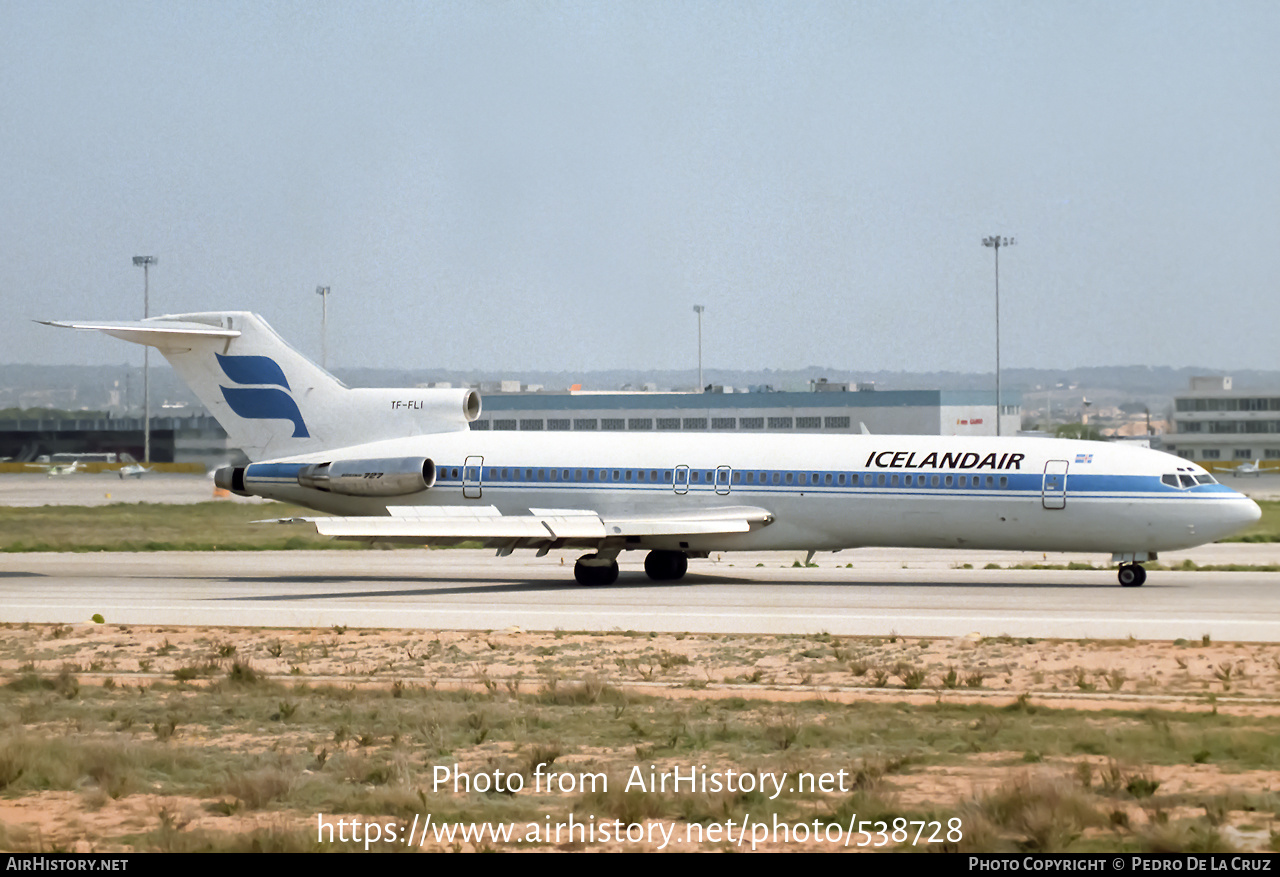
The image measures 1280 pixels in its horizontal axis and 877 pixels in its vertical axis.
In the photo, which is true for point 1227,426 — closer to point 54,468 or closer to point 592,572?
point 54,468

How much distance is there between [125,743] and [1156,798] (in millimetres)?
10119

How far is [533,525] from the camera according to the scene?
110 ft

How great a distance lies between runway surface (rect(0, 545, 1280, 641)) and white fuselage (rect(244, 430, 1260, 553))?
1202 millimetres

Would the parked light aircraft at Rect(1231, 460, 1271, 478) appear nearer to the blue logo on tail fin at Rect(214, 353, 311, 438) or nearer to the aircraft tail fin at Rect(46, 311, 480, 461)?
the aircraft tail fin at Rect(46, 311, 480, 461)

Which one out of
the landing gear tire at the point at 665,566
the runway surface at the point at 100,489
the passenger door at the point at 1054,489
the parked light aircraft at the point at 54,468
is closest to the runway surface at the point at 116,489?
the runway surface at the point at 100,489

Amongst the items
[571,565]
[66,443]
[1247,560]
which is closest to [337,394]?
[571,565]

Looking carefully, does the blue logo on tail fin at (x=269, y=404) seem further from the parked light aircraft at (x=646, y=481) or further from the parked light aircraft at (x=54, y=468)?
the parked light aircraft at (x=54, y=468)

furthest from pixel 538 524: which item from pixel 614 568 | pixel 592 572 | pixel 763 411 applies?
pixel 763 411

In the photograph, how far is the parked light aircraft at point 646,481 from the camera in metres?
32.8

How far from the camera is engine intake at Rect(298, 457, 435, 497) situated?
36719mm

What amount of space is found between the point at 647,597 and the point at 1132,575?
35.0ft

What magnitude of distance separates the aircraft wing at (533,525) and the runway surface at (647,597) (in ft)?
4.05

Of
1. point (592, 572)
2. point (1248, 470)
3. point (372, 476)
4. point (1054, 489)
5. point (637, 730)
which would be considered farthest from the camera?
point (1248, 470)
